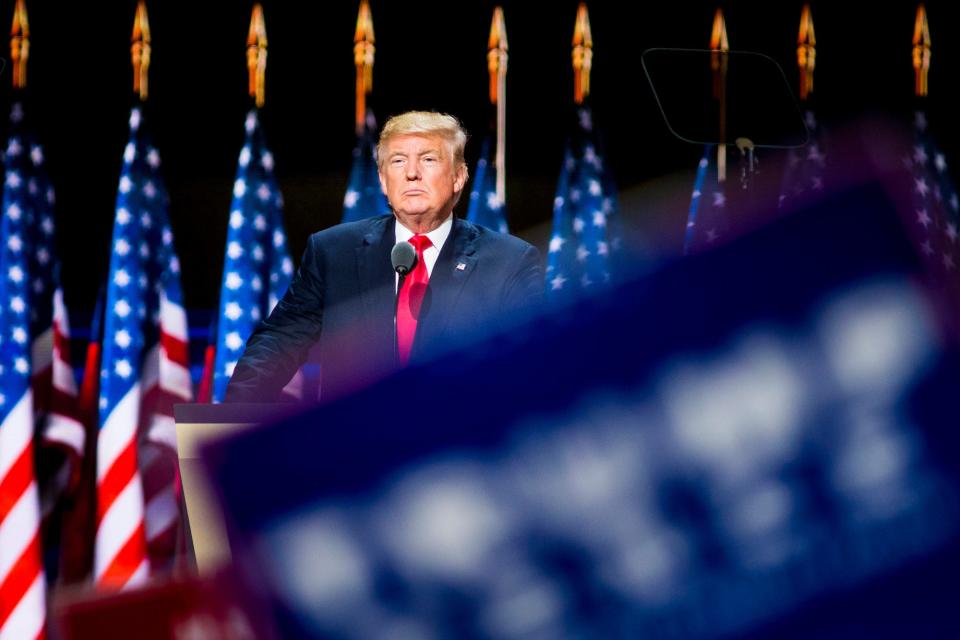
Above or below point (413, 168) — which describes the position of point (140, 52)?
above

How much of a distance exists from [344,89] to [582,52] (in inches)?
41.6

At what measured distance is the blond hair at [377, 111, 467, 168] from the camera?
232cm

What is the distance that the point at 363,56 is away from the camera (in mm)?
4773

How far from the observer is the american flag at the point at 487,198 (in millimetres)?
4723

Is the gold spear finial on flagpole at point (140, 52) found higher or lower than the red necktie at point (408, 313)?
higher

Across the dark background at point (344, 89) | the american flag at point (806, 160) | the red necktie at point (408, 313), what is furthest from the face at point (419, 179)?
the american flag at point (806, 160)

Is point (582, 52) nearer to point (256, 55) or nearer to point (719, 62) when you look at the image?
point (719, 62)

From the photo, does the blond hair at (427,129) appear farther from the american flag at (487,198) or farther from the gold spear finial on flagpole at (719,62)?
the american flag at (487,198)

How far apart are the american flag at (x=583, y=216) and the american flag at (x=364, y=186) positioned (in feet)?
2.53

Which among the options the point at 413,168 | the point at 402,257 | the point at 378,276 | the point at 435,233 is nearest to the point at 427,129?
the point at 413,168

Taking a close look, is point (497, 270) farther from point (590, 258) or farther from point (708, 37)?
point (708, 37)

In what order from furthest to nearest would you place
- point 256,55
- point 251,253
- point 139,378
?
point 256,55 < point 251,253 < point 139,378

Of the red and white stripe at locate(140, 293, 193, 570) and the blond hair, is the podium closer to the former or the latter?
the blond hair

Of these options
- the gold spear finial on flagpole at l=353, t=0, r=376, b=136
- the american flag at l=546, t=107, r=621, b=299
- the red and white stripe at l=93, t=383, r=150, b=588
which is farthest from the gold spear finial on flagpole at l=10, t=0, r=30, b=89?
the american flag at l=546, t=107, r=621, b=299
